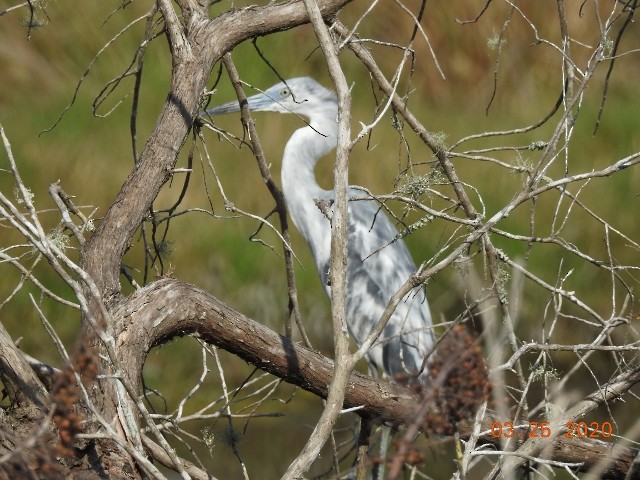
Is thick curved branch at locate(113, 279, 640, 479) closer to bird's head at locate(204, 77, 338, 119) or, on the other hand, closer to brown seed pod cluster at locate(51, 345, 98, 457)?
brown seed pod cluster at locate(51, 345, 98, 457)

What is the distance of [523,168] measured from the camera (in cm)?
203

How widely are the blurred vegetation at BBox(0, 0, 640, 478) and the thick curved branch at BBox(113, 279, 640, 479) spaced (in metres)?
1.88

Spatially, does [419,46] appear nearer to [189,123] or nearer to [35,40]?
[35,40]

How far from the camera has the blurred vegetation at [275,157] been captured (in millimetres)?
4770

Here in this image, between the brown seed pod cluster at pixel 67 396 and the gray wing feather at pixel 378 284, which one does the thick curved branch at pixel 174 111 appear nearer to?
the brown seed pod cluster at pixel 67 396

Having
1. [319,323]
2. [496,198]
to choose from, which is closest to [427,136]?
[319,323]

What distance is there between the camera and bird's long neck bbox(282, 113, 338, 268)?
4.23m

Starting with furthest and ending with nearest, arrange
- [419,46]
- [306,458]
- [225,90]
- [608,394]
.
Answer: [419,46]
[225,90]
[608,394]
[306,458]

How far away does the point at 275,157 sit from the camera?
5402 mm

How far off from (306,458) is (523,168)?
89cm

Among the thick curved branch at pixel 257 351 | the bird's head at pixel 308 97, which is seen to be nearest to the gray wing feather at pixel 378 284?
the bird's head at pixel 308 97

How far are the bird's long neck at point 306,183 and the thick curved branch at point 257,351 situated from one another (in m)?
2.19

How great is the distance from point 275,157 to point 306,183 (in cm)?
116

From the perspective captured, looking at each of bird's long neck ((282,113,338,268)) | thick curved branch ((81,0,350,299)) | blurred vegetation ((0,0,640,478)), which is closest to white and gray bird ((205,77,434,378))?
bird's long neck ((282,113,338,268))
